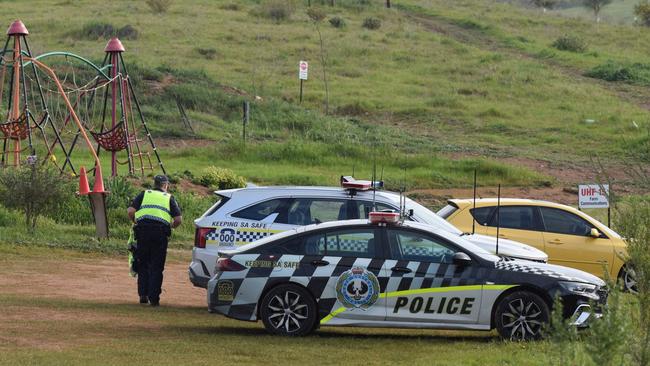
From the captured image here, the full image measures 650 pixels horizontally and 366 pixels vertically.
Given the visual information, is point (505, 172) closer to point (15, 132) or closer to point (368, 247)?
point (15, 132)

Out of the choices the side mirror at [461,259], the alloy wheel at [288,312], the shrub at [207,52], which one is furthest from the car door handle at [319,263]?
the shrub at [207,52]

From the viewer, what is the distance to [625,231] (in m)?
10.6

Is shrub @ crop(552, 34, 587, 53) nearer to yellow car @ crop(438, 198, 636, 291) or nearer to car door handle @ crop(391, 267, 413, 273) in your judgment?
yellow car @ crop(438, 198, 636, 291)

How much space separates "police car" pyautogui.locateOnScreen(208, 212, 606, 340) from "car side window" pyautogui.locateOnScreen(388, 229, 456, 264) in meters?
0.01

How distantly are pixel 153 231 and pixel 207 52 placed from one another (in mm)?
36794

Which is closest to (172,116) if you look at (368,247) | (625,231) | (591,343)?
(368,247)

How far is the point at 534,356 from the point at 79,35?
42966 mm

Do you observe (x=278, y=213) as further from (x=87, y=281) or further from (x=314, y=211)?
(x=87, y=281)

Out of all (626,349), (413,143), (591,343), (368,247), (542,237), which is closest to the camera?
(591,343)

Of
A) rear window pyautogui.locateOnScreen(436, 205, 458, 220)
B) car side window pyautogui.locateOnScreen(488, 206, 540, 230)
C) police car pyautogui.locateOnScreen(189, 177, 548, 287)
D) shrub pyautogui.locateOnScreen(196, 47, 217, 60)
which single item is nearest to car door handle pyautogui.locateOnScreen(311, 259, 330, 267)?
police car pyautogui.locateOnScreen(189, 177, 548, 287)

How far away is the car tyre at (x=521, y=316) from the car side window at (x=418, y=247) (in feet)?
2.52

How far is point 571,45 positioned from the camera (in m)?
60.4

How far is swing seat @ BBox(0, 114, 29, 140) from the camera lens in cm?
2678

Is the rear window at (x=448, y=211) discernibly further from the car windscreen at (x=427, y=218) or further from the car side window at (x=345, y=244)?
the car side window at (x=345, y=244)
